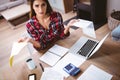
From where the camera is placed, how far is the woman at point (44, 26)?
1521mm

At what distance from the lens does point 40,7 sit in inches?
57.3

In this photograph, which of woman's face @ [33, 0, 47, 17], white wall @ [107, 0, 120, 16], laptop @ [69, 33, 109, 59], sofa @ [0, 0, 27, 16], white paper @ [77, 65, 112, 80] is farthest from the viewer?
sofa @ [0, 0, 27, 16]

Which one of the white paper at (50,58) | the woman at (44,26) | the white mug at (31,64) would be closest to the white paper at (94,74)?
the white paper at (50,58)

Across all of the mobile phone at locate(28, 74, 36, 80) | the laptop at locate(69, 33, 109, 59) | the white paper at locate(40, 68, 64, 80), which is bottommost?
the mobile phone at locate(28, 74, 36, 80)

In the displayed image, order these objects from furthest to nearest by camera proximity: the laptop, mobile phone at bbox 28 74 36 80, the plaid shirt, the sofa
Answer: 1. the sofa
2. the plaid shirt
3. the laptop
4. mobile phone at bbox 28 74 36 80

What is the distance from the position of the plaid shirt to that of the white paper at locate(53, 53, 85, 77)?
0.30 m

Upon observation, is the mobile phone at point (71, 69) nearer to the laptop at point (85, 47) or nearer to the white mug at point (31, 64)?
the laptop at point (85, 47)

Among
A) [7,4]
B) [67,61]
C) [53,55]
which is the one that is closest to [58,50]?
[53,55]

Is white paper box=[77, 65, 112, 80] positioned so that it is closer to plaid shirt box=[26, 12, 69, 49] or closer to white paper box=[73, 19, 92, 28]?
white paper box=[73, 19, 92, 28]

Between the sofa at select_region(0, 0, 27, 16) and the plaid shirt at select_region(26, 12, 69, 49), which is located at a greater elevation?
the plaid shirt at select_region(26, 12, 69, 49)

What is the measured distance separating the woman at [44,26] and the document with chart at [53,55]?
119 mm

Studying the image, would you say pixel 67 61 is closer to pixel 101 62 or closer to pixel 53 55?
pixel 53 55

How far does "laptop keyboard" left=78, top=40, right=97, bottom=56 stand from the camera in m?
1.35

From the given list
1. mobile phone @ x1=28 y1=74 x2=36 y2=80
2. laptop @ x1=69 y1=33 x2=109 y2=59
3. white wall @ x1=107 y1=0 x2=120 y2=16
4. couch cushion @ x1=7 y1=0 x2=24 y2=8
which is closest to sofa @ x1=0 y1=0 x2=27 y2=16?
couch cushion @ x1=7 y1=0 x2=24 y2=8
